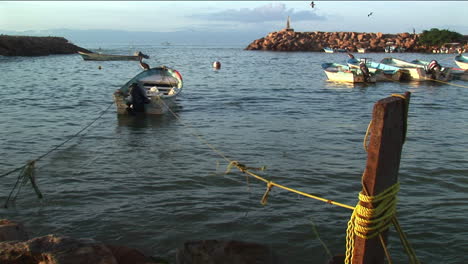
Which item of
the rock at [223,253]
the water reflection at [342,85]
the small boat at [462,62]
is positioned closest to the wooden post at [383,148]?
the rock at [223,253]

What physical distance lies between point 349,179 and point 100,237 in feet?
17.8

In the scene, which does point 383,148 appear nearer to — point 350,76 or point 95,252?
point 95,252

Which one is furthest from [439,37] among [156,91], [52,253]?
[52,253]

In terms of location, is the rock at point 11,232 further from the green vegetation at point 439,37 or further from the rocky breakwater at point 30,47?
the green vegetation at point 439,37

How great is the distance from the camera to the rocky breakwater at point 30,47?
6141cm

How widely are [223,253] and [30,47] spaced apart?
69.8m

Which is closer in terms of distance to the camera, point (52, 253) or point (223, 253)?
point (52, 253)

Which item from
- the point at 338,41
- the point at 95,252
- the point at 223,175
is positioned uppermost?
the point at 338,41

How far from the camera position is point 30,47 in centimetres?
6538

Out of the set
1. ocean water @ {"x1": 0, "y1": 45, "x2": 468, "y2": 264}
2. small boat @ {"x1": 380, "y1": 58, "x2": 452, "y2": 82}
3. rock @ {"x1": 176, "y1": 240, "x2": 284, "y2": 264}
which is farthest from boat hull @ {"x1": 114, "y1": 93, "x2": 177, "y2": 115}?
small boat @ {"x1": 380, "y1": 58, "x2": 452, "y2": 82}

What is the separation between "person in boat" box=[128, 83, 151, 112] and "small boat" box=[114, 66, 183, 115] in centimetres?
11

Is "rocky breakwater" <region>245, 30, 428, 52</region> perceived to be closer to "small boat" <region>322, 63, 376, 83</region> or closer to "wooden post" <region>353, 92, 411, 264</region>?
"small boat" <region>322, 63, 376, 83</region>

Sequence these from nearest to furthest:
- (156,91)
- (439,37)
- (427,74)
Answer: (156,91) → (427,74) → (439,37)

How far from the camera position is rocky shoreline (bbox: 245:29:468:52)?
3649 inches
